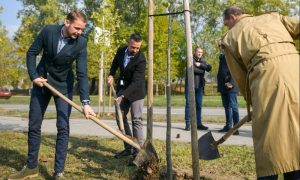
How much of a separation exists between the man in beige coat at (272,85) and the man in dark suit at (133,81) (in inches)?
99.9

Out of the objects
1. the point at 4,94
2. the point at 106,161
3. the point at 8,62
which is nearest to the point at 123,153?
the point at 106,161

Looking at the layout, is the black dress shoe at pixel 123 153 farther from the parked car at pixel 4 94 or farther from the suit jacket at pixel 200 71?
the parked car at pixel 4 94

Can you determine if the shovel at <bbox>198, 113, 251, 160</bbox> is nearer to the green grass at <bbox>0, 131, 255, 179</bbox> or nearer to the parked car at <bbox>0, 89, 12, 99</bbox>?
the green grass at <bbox>0, 131, 255, 179</bbox>

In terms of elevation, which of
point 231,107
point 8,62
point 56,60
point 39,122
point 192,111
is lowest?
point 231,107

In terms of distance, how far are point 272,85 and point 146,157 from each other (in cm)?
196

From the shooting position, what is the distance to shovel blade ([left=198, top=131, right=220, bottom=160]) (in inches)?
180

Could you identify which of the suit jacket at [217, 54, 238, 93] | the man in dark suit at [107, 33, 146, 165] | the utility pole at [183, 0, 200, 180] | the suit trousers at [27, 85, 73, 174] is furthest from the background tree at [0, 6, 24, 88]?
the utility pole at [183, 0, 200, 180]

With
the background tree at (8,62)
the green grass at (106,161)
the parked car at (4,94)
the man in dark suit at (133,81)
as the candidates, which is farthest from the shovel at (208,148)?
the parked car at (4,94)

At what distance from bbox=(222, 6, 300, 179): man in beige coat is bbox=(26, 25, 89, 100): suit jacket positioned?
213 cm

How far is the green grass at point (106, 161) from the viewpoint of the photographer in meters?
5.14

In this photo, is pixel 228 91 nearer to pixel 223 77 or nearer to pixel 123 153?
pixel 223 77

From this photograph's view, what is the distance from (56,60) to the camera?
484cm

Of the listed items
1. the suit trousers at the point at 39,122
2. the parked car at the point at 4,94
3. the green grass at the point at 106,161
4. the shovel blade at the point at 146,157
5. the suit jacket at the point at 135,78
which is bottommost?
the parked car at the point at 4,94

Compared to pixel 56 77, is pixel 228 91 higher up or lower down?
lower down
